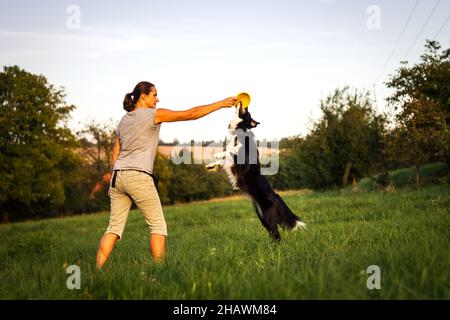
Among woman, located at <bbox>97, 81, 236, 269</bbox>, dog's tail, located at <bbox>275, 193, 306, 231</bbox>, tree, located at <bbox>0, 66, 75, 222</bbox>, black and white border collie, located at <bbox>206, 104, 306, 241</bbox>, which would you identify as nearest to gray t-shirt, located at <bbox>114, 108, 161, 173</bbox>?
woman, located at <bbox>97, 81, 236, 269</bbox>

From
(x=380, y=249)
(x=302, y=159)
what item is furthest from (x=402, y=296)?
(x=302, y=159)

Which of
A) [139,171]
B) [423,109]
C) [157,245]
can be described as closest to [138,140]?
[139,171]

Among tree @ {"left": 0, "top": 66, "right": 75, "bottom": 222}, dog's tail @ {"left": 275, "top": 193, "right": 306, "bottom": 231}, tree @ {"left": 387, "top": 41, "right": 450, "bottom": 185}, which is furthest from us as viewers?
tree @ {"left": 0, "top": 66, "right": 75, "bottom": 222}

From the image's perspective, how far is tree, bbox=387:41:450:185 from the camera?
17.4m

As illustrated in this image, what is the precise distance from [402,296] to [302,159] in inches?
1095

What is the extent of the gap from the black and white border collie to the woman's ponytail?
5.23 ft

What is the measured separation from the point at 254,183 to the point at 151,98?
2.01 meters

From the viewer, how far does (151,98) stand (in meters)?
4.74

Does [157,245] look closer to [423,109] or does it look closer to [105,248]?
[105,248]

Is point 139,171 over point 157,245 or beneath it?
over

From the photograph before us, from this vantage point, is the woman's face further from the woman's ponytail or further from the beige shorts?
the beige shorts

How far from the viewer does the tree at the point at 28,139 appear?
26.3 m

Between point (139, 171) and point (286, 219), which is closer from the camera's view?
point (139, 171)

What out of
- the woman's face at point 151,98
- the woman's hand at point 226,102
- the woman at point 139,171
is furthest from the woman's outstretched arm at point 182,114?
the woman's face at point 151,98
